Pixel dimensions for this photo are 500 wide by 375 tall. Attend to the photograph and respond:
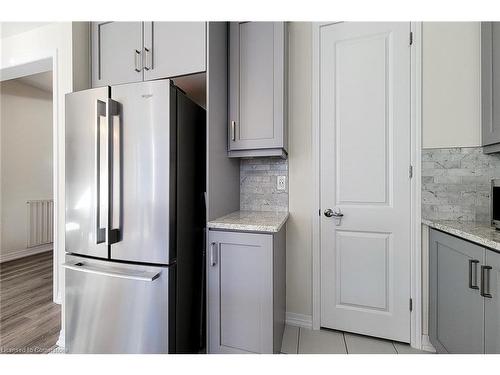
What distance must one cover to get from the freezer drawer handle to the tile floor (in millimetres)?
1079

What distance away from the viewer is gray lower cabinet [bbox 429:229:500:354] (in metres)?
1.06

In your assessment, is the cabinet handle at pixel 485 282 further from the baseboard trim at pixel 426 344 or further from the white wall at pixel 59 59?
the white wall at pixel 59 59

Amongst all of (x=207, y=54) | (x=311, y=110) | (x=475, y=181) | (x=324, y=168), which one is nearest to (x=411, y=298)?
(x=475, y=181)

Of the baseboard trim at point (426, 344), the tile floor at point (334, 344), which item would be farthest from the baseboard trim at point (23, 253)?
the baseboard trim at point (426, 344)

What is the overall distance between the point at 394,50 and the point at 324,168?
3.18 feet

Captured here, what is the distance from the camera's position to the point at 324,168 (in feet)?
6.09

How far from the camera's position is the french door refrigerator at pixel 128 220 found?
1283mm

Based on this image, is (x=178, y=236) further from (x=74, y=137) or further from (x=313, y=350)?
(x=313, y=350)

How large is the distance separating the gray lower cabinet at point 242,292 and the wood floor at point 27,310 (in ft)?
4.29

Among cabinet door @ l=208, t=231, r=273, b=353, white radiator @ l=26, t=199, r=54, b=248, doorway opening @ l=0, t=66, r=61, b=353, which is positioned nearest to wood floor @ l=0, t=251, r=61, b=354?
doorway opening @ l=0, t=66, r=61, b=353

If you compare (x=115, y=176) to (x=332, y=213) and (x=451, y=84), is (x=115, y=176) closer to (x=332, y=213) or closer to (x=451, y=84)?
(x=332, y=213)

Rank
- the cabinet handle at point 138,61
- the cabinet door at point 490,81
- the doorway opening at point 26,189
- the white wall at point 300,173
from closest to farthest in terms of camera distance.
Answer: the cabinet door at point 490,81 < the cabinet handle at point 138,61 < the white wall at point 300,173 < the doorway opening at point 26,189

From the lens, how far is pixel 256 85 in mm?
1659
